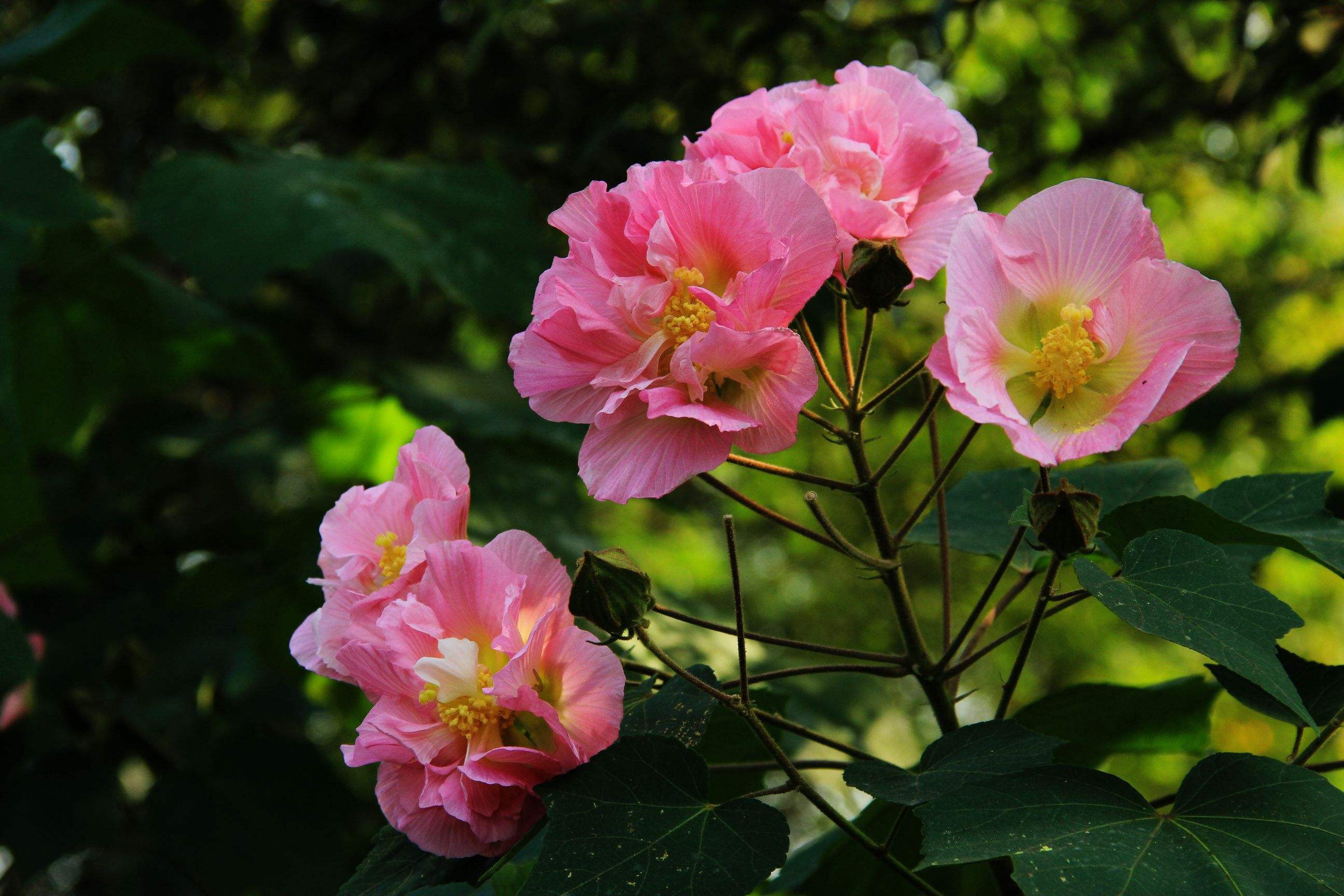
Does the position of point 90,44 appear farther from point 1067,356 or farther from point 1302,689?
point 1302,689

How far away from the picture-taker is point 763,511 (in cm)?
75

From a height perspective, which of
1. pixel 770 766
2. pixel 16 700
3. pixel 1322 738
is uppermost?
pixel 1322 738

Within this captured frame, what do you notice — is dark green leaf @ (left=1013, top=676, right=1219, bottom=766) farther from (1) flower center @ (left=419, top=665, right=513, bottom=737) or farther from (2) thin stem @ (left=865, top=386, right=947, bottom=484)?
(1) flower center @ (left=419, top=665, right=513, bottom=737)

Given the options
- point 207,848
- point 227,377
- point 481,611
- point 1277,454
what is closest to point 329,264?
point 227,377

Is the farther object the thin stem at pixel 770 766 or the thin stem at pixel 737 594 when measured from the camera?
the thin stem at pixel 770 766

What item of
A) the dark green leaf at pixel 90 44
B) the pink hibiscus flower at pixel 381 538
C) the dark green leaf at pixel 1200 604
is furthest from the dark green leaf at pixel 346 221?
the dark green leaf at pixel 1200 604

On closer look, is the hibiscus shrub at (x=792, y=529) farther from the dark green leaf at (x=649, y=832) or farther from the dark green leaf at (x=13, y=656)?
the dark green leaf at (x=13, y=656)

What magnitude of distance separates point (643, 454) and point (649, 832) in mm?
229

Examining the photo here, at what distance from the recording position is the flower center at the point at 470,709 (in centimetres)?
73

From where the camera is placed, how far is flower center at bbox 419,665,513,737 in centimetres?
73

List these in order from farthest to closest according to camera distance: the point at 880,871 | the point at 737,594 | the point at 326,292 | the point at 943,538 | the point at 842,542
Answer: the point at 326,292, the point at 880,871, the point at 943,538, the point at 842,542, the point at 737,594

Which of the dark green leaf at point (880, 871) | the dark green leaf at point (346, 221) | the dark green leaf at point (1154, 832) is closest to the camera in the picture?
the dark green leaf at point (1154, 832)

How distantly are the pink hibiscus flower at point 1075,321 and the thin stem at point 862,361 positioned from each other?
0.07 m

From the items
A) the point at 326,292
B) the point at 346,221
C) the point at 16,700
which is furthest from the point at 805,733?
the point at 326,292
